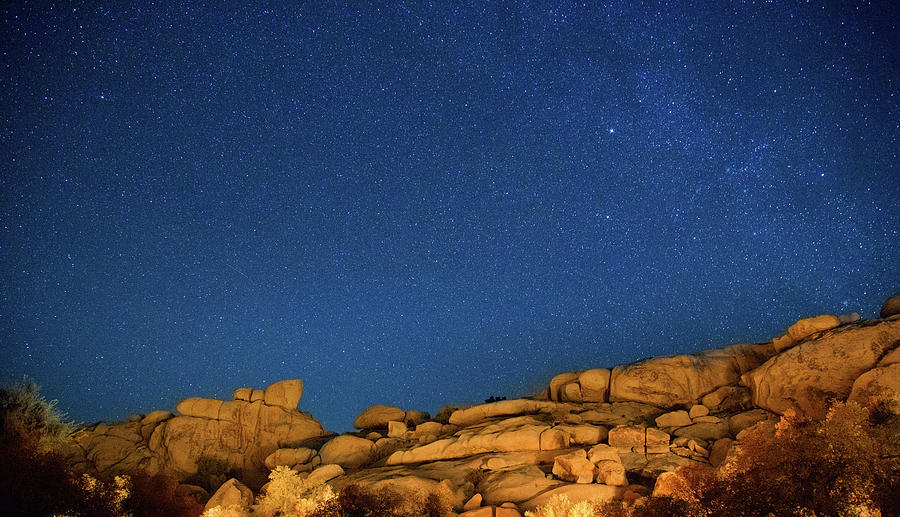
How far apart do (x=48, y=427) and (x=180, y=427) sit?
26.9ft

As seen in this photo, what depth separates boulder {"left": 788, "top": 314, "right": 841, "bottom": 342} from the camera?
101ft

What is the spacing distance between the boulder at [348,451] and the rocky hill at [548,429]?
86 mm

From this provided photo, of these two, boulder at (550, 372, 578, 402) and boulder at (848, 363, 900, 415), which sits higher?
boulder at (550, 372, 578, 402)

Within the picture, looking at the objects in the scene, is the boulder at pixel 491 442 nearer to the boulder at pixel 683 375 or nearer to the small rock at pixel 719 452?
the small rock at pixel 719 452

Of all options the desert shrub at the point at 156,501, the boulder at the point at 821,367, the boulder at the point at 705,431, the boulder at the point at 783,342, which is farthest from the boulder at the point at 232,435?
the boulder at the point at 783,342

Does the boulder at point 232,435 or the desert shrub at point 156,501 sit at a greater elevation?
the boulder at point 232,435

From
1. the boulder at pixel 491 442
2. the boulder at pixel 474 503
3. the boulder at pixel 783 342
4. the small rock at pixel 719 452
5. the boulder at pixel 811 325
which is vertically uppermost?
the boulder at pixel 811 325

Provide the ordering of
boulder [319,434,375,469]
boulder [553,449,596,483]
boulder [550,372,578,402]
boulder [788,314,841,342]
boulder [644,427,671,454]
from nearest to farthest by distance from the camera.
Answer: boulder [553,449,596,483]
boulder [644,427,671,454]
boulder [788,314,841,342]
boulder [319,434,375,469]
boulder [550,372,578,402]

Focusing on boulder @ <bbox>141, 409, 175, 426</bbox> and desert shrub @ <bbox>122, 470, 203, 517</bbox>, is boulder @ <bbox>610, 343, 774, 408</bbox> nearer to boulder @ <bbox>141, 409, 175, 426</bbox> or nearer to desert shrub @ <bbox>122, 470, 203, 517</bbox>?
desert shrub @ <bbox>122, 470, 203, 517</bbox>

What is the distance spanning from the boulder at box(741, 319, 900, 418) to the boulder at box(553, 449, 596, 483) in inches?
517

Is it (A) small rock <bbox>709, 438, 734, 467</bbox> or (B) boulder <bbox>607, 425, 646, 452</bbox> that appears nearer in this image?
(A) small rock <bbox>709, 438, 734, 467</bbox>

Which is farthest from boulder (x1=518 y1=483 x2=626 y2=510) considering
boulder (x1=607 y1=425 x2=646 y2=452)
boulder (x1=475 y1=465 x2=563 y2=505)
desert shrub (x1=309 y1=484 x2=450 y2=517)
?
boulder (x1=607 y1=425 x2=646 y2=452)

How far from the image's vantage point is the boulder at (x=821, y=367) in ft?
86.9

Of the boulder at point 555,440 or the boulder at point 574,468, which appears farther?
the boulder at point 555,440
